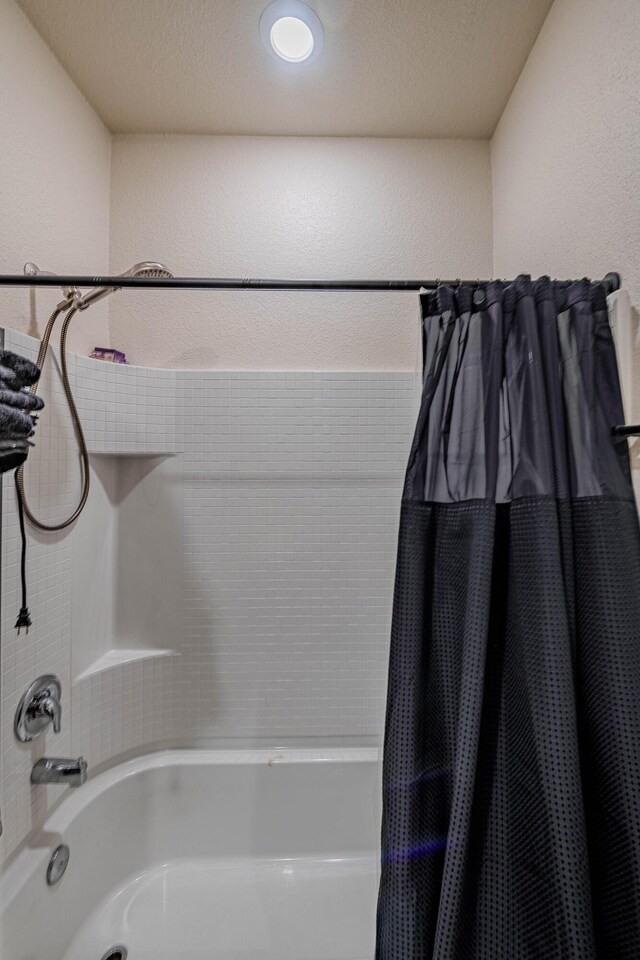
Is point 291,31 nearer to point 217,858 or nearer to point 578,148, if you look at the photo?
point 578,148

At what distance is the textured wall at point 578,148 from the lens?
0.85 meters

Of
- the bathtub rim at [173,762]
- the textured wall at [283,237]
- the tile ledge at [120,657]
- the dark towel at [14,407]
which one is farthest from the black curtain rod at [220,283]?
the bathtub rim at [173,762]

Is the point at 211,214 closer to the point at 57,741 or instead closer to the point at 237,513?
the point at 237,513

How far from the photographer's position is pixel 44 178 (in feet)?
4.02

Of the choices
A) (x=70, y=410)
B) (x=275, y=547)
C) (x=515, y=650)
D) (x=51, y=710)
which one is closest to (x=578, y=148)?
(x=515, y=650)

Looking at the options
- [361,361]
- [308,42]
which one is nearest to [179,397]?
[361,361]

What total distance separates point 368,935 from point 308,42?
2595mm

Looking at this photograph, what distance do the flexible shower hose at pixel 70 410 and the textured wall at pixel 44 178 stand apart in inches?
3.8

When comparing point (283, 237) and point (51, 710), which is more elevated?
point (283, 237)

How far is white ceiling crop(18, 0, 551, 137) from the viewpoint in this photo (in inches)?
45.1

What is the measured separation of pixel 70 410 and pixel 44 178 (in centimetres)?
69

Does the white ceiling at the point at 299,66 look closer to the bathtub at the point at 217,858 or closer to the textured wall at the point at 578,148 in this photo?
the textured wall at the point at 578,148

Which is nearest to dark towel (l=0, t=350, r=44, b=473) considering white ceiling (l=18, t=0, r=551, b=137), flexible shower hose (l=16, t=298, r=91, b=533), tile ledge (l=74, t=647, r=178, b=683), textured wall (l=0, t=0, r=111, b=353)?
flexible shower hose (l=16, t=298, r=91, b=533)

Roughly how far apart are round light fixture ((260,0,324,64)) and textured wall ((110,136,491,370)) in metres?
0.32
